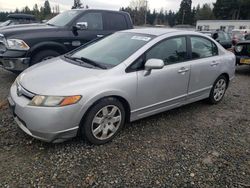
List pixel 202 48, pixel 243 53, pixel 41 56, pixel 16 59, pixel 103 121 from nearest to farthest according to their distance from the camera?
1. pixel 103 121
2. pixel 202 48
3. pixel 16 59
4. pixel 41 56
5. pixel 243 53

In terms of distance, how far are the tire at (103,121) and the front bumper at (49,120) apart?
6.0 inches

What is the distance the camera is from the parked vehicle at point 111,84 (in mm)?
2623

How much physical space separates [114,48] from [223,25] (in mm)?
50016

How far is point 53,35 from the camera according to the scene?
17.5 ft

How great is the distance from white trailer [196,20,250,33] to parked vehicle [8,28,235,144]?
44.1 metres

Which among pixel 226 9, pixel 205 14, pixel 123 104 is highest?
pixel 226 9

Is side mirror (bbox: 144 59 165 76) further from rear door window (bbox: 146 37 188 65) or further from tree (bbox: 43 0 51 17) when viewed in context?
tree (bbox: 43 0 51 17)

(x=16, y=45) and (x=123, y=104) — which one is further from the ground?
(x=16, y=45)

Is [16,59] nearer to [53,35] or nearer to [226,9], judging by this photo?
[53,35]

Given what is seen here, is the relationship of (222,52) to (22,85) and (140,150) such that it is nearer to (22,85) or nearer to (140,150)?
(140,150)

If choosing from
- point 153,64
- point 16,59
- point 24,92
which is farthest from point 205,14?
point 24,92

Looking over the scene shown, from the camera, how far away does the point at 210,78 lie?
431 centimetres

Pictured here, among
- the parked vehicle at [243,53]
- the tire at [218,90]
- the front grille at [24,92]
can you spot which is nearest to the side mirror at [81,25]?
the front grille at [24,92]

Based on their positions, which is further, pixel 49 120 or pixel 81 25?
pixel 81 25
